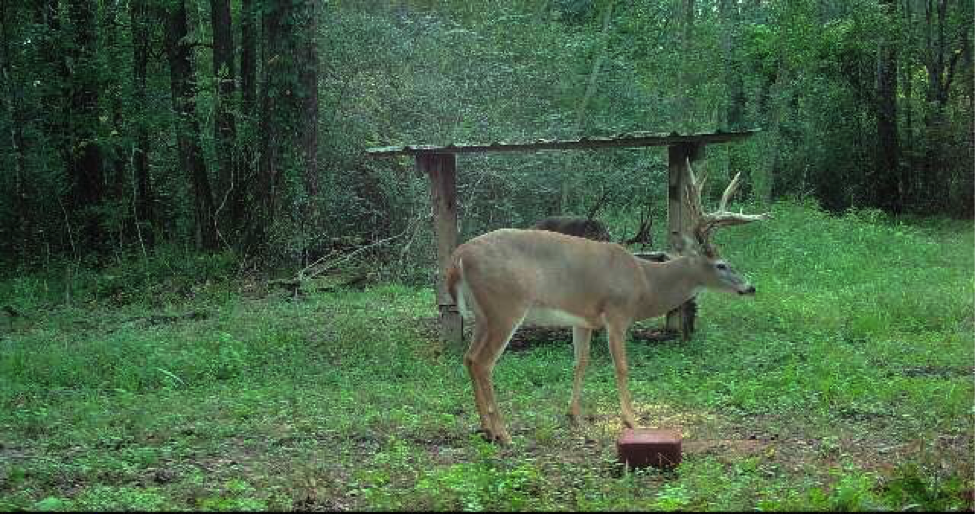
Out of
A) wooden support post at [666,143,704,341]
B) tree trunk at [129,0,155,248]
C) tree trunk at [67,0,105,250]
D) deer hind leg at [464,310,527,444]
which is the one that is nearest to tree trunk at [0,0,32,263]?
tree trunk at [67,0,105,250]

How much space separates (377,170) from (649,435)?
11.0 metres

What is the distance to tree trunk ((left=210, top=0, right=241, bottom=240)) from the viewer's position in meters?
17.9

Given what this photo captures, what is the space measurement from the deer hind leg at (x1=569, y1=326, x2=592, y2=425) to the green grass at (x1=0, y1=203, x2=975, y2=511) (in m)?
0.19

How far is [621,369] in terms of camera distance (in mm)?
7820

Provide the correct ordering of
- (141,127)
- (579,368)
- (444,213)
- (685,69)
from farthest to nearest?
(685,69) → (141,127) → (444,213) → (579,368)

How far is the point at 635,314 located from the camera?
27.8 feet

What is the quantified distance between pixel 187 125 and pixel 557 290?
12327 mm

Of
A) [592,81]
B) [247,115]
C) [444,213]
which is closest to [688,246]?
[444,213]

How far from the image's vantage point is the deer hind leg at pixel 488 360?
23.4ft

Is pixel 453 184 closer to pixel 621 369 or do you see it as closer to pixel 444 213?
pixel 444 213

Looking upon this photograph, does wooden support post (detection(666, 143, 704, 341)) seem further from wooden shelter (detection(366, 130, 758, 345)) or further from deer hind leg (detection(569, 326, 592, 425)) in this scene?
deer hind leg (detection(569, 326, 592, 425))

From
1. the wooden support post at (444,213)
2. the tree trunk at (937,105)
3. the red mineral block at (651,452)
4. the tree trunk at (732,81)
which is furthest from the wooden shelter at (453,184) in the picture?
the tree trunk at (937,105)

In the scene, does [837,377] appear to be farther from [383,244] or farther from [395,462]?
[383,244]

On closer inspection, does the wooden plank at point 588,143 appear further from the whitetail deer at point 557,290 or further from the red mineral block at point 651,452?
the red mineral block at point 651,452
